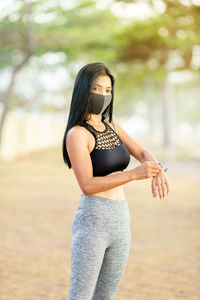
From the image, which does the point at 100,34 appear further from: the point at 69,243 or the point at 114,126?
the point at 114,126

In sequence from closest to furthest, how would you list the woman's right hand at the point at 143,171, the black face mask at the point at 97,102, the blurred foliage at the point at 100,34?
1. the woman's right hand at the point at 143,171
2. the black face mask at the point at 97,102
3. the blurred foliage at the point at 100,34

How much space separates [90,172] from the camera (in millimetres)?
2730

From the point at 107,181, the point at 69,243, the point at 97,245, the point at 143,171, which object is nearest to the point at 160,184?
the point at 143,171

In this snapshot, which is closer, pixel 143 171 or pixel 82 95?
pixel 143 171

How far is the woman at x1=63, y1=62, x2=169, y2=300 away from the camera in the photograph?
8.95 feet

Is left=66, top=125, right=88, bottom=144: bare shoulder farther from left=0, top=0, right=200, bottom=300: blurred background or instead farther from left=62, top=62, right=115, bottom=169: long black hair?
left=0, top=0, right=200, bottom=300: blurred background

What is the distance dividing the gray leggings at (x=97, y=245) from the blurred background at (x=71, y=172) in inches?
103

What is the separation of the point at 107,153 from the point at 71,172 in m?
18.3

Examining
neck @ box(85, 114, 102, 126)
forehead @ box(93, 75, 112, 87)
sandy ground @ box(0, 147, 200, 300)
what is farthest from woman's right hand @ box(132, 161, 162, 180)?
sandy ground @ box(0, 147, 200, 300)

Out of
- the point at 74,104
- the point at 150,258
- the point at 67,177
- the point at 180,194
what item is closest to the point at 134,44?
the point at 67,177

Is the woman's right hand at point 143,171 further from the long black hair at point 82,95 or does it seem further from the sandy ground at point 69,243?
the sandy ground at point 69,243

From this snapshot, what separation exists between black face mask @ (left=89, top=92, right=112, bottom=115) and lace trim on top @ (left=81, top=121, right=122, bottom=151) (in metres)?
0.10

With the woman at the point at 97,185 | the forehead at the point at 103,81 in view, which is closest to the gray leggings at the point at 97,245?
the woman at the point at 97,185

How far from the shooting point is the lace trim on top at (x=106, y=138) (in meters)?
2.84
